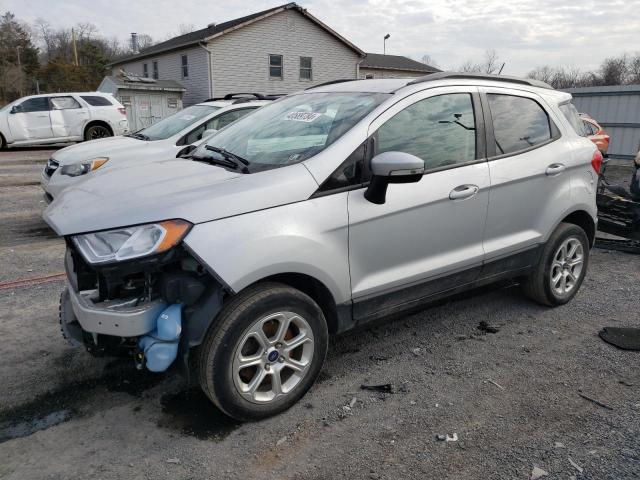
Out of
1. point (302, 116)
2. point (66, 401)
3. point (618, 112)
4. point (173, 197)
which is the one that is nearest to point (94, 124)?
point (302, 116)

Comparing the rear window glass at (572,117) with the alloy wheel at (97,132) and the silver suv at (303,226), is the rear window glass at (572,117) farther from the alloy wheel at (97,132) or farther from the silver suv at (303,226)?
the alloy wheel at (97,132)

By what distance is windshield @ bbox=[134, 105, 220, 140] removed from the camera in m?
7.57

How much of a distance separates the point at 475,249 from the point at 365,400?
136 cm

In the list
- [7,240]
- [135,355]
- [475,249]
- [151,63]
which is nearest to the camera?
[135,355]

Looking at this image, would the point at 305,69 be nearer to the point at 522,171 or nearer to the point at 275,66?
the point at 275,66

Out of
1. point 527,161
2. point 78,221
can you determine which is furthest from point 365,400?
point 527,161

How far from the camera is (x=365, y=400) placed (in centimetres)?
314

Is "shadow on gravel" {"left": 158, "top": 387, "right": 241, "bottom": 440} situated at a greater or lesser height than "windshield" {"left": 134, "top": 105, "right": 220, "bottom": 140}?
lesser

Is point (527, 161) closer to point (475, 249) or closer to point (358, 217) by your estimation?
point (475, 249)

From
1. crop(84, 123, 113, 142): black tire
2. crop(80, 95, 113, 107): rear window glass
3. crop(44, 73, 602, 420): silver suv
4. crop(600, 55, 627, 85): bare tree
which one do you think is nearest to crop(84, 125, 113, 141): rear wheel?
crop(84, 123, 113, 142): black tire

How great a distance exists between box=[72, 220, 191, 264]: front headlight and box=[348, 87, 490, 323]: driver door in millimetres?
1018

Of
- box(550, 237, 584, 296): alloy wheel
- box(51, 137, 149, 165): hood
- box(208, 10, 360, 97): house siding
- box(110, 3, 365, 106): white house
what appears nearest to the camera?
box(550, 237, 584, 296): alloy wheel

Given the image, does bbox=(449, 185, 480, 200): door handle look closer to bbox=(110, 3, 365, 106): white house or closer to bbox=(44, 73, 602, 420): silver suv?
bbox=(44, 73, 602, 420): silver suv

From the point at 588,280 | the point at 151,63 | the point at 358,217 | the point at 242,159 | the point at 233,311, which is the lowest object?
the point at 588,280
